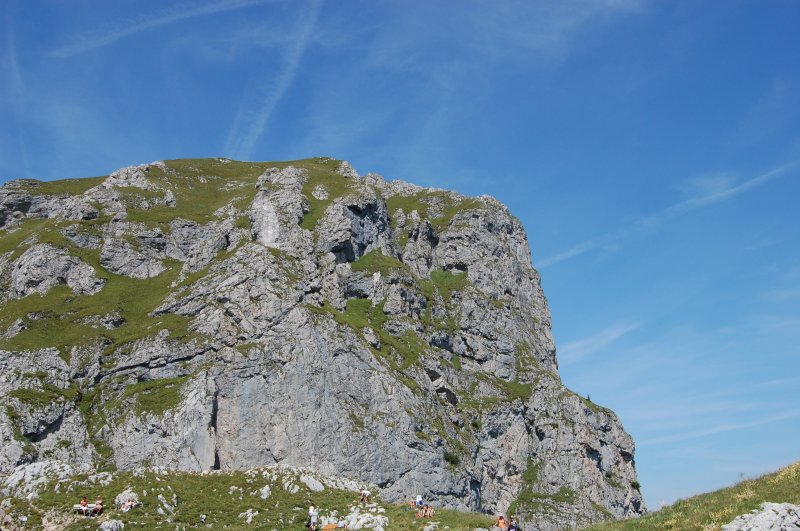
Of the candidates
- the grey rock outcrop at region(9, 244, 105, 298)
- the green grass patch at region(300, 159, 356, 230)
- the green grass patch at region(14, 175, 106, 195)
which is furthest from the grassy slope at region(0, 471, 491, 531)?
the green grass patch at region(14, 175, 106, 195)

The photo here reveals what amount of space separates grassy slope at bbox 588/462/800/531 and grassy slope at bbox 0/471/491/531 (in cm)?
1107

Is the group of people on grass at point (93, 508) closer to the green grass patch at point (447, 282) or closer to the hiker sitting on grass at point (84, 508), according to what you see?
the hiker sitting on grass at point (84, 508)

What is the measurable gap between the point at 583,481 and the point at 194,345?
6922cm

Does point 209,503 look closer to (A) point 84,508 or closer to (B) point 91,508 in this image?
(B) point 91,508

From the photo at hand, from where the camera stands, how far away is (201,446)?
82.4m

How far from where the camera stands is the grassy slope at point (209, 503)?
152ft

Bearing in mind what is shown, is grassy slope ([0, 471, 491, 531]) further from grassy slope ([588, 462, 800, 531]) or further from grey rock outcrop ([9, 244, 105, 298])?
grey rock outcrop ([9, 244, 105, 298])

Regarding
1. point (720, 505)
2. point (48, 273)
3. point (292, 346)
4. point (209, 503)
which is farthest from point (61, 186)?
point (720, 505)

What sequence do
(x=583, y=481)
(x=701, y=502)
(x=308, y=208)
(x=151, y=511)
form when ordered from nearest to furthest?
1. (x=701, y=502)
2. (x=151, y=511)
3. (x=583, y=481)
4. (x=308, y=208)

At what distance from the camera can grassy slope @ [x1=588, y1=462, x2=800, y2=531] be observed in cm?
3438

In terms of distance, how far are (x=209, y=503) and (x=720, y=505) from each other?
121ft

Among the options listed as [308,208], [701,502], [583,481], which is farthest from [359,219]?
[701,502]

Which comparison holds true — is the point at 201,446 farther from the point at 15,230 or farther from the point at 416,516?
the point at 15,230

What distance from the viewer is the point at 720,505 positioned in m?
36.0
